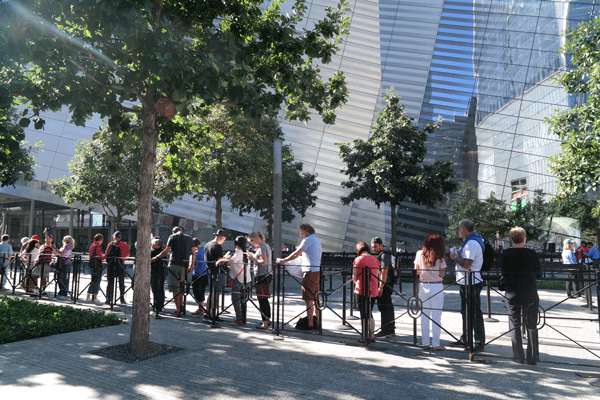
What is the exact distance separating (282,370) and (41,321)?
4718mm

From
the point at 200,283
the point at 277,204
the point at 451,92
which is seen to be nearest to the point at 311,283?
the point at 200,283

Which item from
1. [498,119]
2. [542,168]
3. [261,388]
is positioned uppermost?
[498,119]

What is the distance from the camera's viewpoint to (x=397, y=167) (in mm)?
20484

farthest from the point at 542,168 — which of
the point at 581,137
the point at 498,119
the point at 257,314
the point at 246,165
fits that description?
the point at 257,314

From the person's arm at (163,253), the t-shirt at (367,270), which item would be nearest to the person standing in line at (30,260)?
the person's arm at (163,253)

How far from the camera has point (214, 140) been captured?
29.4 ft

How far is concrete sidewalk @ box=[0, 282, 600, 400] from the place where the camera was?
15.2 feet

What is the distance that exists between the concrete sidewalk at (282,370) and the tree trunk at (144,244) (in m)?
0.62

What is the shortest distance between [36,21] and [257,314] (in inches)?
275

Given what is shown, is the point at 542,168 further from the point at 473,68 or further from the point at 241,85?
the point at 241,85

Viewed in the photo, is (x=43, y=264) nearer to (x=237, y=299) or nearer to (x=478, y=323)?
(x=237, y=299)

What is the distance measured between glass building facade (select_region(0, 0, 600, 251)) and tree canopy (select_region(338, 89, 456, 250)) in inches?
421

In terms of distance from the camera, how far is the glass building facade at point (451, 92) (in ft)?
102

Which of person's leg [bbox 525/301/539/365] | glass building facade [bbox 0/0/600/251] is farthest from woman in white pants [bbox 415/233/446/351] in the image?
glass building facade [bbox 0/0/600/251]
